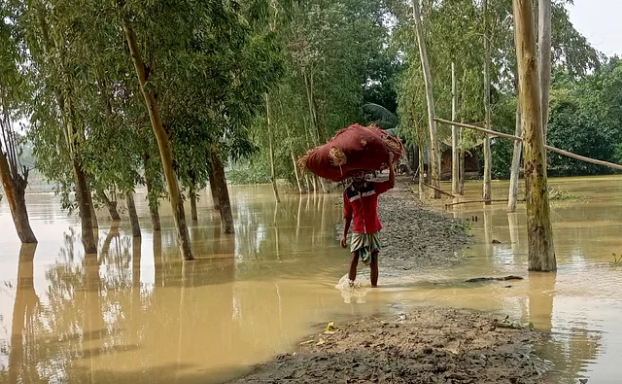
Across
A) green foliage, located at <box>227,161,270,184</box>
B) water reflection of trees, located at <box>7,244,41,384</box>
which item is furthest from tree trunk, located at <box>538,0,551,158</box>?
green foliage, located at <box>227,161,270,184</box>

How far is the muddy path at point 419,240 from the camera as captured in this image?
1006cm

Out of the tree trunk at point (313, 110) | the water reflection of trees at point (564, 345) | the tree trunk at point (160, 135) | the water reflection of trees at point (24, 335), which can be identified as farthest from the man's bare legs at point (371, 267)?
the tree trunk at point (313, 110)

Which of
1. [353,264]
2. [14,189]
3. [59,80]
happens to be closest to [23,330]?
[353,264]

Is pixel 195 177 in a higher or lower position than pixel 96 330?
higher

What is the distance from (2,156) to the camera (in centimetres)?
1608

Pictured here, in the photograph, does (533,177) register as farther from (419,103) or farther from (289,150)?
(289,150)

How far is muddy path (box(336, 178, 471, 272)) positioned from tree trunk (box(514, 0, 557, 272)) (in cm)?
190

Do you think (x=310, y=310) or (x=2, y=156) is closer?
(x=310, y=310)

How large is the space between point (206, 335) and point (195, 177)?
7.63 meters

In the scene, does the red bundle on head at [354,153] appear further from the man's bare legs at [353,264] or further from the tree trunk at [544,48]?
the tree trunk at [544,48]

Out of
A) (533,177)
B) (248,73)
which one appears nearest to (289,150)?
(248,73)

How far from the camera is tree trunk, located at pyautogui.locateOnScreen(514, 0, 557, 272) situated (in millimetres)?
8156

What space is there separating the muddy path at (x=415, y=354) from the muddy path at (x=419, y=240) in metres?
3.64

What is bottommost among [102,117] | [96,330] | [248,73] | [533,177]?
[96,330]
